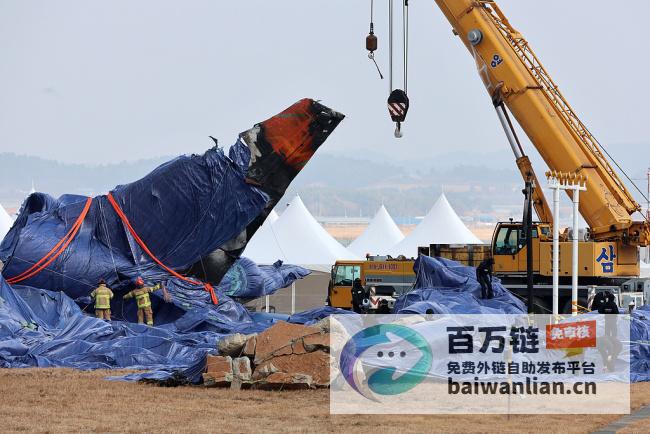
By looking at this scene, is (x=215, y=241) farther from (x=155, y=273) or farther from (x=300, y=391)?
(x=300, y=391)

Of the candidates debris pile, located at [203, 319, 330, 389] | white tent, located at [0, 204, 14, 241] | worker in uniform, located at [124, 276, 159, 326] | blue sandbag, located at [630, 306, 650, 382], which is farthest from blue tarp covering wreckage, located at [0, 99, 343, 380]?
white tent, located at [0, 204, 14, 241]

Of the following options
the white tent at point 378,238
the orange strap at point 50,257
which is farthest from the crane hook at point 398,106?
the white tent at point 378,238

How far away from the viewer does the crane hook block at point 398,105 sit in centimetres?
2634

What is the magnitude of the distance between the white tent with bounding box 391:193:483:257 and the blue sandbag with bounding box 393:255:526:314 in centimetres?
2373

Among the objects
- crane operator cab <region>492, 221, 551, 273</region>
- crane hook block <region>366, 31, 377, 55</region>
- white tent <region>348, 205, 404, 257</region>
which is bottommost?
crane operator cab <region>492, 221, 551, 273</region>

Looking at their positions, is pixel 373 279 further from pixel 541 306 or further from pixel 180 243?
pixel 180 243

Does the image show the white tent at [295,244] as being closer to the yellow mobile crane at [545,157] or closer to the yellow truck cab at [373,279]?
the yellow truck cab at [373,279]

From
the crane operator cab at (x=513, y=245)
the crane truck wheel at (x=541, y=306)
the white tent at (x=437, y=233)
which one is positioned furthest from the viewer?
the white tent at (x=437, y=233)

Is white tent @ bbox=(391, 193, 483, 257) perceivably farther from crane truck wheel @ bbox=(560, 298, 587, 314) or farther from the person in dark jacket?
the person in dark jacket

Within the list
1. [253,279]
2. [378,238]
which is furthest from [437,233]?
[253,279]

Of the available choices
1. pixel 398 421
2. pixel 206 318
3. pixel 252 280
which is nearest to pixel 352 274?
pixel 252 280

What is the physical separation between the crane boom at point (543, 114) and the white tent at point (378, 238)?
2627cm

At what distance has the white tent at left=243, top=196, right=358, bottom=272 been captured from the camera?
46.8m

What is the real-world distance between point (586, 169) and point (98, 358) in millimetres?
12594
